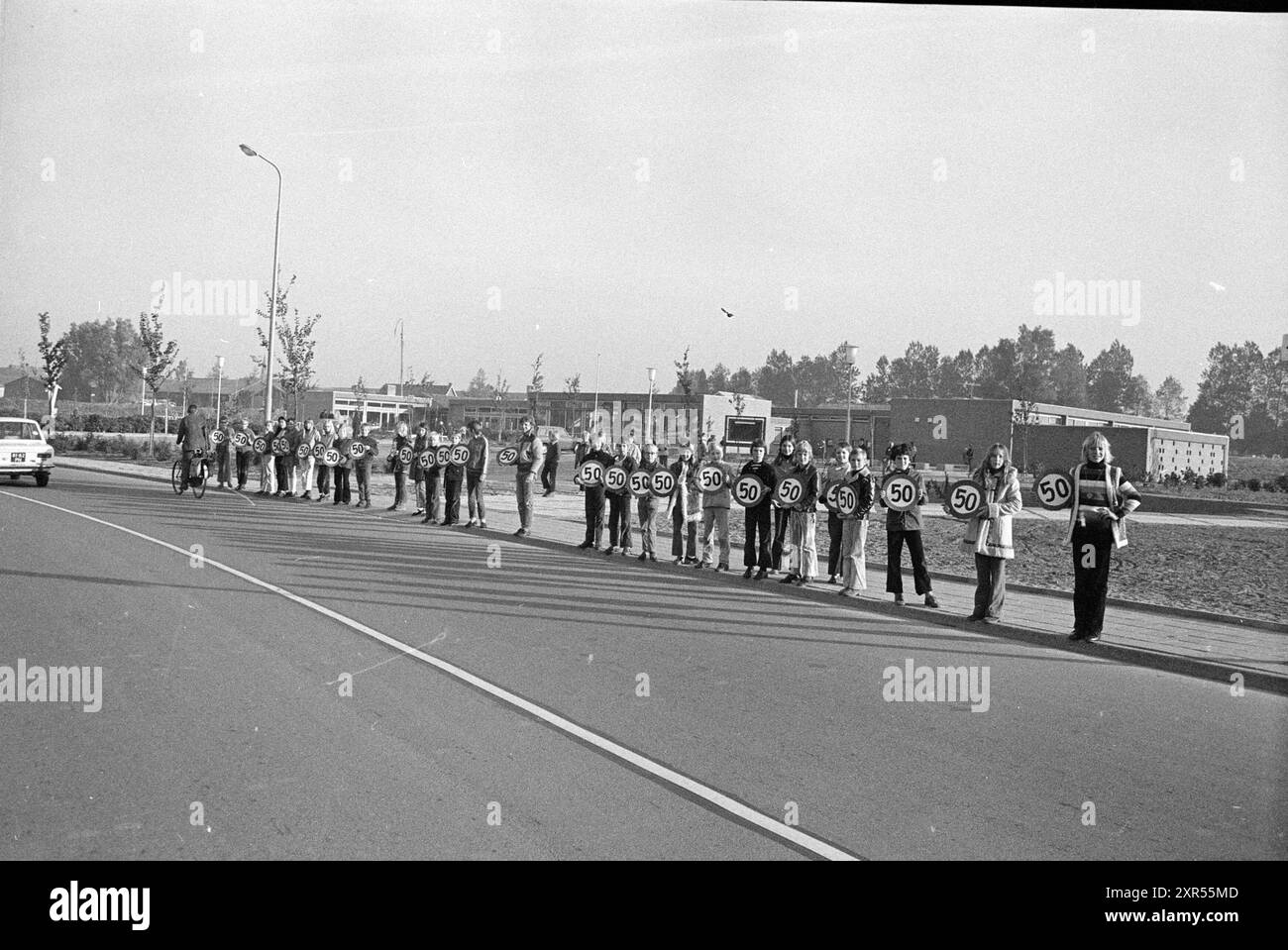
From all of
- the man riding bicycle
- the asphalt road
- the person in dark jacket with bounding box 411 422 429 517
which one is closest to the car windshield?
the man riding bicycle

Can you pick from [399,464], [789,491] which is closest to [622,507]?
[789,491]

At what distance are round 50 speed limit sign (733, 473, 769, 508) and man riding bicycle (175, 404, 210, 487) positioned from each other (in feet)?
47.6

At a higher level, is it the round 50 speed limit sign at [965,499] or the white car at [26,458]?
the round 50 speed limit sign at [965,499]

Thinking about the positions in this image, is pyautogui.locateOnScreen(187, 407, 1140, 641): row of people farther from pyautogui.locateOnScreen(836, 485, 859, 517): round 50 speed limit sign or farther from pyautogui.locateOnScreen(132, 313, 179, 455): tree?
pyautogui.locateOnScreen(132, 313, 179, 455): tree

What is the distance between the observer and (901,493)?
42.3 feet

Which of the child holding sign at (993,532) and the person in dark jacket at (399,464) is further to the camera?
the person in dark jacket at (399,464)

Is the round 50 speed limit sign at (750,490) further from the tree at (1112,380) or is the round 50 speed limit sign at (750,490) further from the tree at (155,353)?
the tree at (1112,380)

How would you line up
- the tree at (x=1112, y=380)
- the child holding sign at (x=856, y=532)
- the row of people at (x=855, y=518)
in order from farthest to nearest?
the tree at (x=1112, y=380) < the child holding sign at (x=856, y=532) < the row of people at (x=855, y=518)

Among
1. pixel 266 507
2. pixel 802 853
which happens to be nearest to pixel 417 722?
pixel 802 853

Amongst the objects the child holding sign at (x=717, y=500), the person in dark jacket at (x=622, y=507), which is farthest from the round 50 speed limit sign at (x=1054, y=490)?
the person in dark jacket at (x=622, y=507)

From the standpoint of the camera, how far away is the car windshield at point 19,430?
Answer: 27578mm

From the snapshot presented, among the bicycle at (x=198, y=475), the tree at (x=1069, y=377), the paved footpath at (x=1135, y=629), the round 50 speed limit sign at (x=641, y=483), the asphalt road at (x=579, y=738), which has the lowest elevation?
the paved footpath at (x=1135, y=629)

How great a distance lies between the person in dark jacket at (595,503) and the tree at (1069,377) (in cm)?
11106

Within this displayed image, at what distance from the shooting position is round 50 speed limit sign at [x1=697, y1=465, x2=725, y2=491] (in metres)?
15.5
